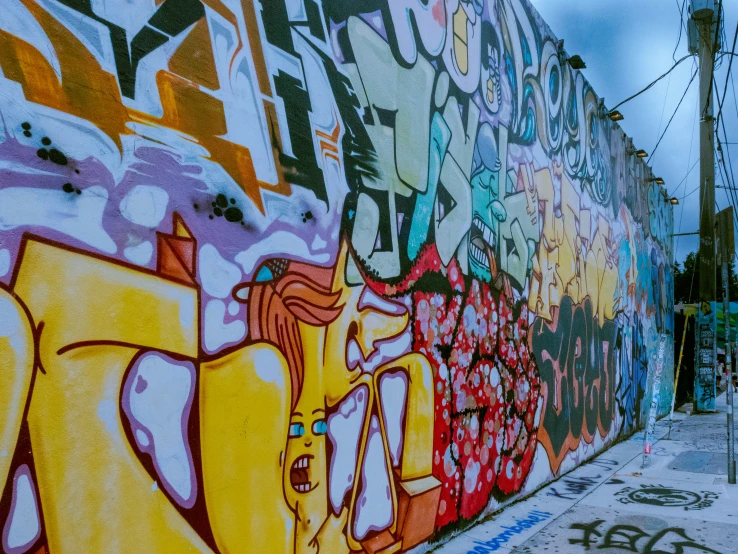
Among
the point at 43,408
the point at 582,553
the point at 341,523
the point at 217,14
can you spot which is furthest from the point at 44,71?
the point at 582,553

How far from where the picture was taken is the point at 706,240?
15.0 meters

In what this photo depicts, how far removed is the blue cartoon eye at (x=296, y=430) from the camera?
338 centimetres

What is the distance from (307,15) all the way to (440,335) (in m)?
2.65

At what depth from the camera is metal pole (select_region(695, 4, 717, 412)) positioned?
1484 centimetres

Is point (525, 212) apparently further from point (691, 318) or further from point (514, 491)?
point (691, 318)

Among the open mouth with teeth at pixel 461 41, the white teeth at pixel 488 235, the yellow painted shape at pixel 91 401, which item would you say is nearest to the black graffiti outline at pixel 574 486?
the white teeth at pixel 488 235

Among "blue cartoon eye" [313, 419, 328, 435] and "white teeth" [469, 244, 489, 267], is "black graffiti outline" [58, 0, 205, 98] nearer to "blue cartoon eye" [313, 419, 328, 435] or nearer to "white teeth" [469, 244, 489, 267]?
"blue cartoon eye" [313, 419, 328, 435]

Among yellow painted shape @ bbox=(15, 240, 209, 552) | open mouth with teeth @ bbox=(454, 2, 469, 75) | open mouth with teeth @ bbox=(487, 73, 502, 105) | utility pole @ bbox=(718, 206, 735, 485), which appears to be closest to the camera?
yellow painted shape @ bbox=(15, 240, 209, 552)

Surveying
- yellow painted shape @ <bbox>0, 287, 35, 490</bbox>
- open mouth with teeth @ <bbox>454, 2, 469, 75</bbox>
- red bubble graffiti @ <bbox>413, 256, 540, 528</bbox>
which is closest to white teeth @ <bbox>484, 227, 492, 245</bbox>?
red bubble graffiti @ <bbox>413, 256, 540, 528</bbox>

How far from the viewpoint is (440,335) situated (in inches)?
195

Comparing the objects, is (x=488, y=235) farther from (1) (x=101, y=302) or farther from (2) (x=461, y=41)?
(1) (x=101, y=302)

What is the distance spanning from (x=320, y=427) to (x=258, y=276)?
3.41ft

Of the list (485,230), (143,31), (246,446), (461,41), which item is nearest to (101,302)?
(246,446)

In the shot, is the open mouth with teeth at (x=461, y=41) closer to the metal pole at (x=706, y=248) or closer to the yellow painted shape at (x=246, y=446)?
the yellow painted shape at (x=246, y=446)
